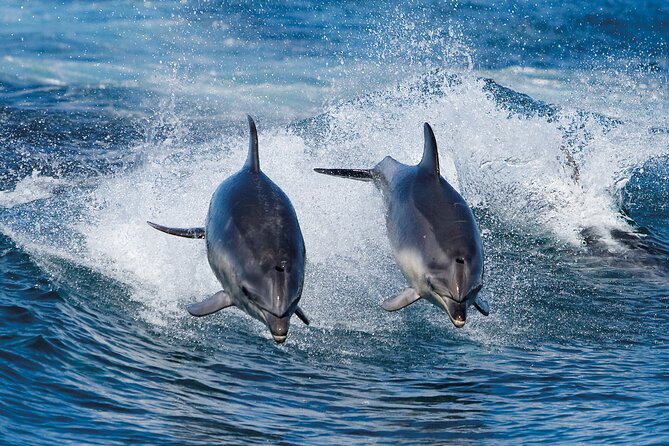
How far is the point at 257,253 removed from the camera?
8078 mm

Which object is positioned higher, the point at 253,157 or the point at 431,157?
the point at 431,157

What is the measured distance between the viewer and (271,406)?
31.9ft

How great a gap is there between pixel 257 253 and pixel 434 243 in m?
1.58

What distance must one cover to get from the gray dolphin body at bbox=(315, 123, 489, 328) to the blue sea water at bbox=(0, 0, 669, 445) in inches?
52.6

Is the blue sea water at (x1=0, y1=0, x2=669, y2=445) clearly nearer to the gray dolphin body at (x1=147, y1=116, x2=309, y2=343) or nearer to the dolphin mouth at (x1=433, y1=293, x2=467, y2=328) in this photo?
the dolphin mouth at (x1=433, y1=293, x2=467, y2=328)

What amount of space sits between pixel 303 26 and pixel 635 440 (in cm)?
3679

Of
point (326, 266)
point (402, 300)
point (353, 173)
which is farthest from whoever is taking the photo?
point (326, 266)

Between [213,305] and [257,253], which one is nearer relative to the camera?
[257,253]

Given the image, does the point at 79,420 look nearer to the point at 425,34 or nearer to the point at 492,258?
the point at 492,258

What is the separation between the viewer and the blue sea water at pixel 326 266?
9.59 metres

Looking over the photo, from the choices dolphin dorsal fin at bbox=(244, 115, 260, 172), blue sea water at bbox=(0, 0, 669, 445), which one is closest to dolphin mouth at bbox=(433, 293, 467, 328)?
blue sea water at bbox=(0, 0, 669, 445)

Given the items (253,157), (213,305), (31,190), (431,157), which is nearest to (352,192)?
(31,190)

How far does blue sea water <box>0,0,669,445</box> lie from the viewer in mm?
9586

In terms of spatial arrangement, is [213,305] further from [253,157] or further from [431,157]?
[431,157]
